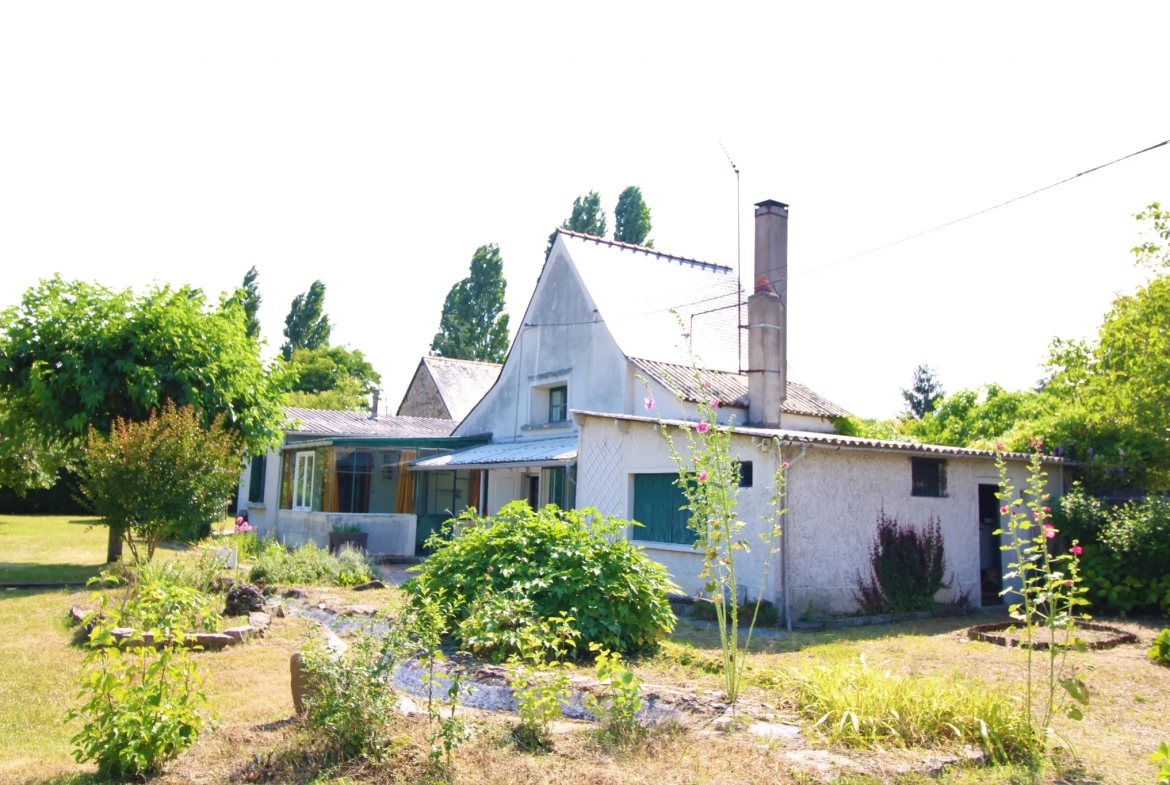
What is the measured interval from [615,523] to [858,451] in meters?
5.54

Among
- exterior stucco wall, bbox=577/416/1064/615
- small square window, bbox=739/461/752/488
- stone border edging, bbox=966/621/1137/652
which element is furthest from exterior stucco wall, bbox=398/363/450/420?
stone border edging, bbox=966/621/1137/652

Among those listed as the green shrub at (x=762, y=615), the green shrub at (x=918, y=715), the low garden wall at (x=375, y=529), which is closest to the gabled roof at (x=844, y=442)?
the green shrub at (x=762, y=615)

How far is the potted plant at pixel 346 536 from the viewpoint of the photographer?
66.5 feet

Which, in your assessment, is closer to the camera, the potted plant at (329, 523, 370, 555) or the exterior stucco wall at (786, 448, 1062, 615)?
the exterior stucco wall at (786, 448, 1062, 615)

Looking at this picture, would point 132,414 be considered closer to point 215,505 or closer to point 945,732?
point 215,505

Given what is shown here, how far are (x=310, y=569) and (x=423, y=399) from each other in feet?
70.4

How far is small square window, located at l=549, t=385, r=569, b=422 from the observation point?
20672 mm

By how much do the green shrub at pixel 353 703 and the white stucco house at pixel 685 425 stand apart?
11.2 ft

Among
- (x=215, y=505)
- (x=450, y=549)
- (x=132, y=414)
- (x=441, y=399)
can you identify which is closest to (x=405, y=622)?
(x=450, y=549)

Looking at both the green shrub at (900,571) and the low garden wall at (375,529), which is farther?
the low garden wall at (375,529)

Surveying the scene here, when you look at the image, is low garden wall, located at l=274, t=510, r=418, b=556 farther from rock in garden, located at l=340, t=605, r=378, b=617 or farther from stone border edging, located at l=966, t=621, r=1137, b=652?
stone border edging, located at l=966, t=621, r=1137, b=652

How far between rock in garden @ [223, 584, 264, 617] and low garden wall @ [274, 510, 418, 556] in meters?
9.28

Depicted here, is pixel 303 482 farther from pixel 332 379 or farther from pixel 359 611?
pixel 332 379

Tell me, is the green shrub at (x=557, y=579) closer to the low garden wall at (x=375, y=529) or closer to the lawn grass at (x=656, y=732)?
the lawn grass at (x=656, y=732)
